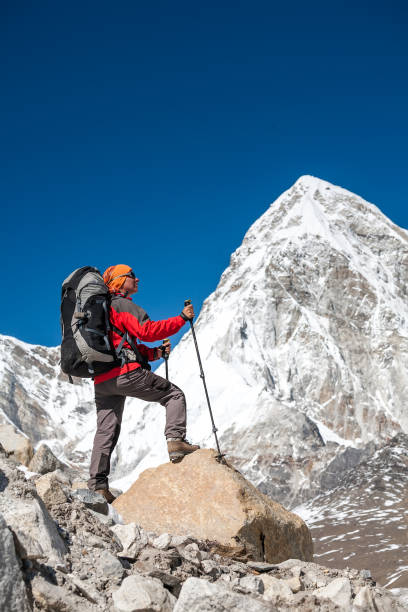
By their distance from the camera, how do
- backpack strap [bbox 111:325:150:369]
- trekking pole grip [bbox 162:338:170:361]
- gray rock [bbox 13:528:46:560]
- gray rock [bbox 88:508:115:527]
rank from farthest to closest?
1. trekking pole grip [bbox 162:338:170:361]
2. backpack strap [bbox 111:325:150:369]
3. gray rock [bbox 88:508:115:527]
4. gray rock [bbox 13:528:46:560]

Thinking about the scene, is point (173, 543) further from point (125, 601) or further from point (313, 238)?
point (313, 238)

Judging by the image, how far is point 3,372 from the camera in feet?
429

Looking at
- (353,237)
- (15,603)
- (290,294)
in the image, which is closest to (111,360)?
(15,603)

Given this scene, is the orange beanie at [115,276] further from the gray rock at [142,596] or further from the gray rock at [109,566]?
the gray rock at [142,596]

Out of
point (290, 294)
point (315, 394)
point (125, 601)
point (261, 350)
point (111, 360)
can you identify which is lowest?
point (125, 601)

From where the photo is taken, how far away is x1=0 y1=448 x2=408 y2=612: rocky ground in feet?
12.4

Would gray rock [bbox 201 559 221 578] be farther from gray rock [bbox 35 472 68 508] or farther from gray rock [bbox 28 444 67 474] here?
gray rock [bbox 28 444 67 474]

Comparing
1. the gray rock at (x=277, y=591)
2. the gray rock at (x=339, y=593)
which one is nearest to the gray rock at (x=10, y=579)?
the gray rock at (x=277, y=591)

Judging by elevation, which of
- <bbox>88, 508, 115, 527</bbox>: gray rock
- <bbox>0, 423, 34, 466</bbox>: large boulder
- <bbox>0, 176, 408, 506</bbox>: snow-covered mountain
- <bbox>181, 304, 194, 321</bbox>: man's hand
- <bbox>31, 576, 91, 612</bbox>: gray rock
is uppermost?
<bbox>0, 176, 408, 506</bbox>: snow-covered mountain

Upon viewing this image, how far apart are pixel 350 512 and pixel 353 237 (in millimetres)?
90260

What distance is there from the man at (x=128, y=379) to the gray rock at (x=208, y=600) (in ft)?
9.57

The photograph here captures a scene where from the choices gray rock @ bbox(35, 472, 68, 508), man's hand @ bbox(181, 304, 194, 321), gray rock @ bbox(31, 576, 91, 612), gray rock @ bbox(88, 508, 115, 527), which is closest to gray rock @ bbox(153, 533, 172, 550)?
gray rock @ bbox(88, 508, 115, 527)

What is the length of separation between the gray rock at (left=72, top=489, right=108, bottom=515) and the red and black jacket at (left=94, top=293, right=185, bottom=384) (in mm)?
1295

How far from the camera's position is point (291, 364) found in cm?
10200
